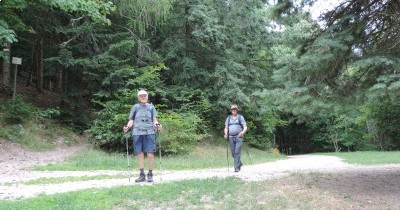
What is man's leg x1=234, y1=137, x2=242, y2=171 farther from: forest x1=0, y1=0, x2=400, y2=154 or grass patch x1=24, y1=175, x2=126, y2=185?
grass patch x1=24, y1=175, x2=126, y2=185

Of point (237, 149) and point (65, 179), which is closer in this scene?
point (65, 179)

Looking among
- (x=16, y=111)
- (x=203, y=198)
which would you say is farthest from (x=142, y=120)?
(x=16, y=111)

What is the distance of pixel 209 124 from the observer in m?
24.3

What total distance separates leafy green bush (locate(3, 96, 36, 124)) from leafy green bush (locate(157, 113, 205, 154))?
Result: 18.0 feet

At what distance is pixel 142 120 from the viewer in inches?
363

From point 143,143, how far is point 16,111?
10.2 meters

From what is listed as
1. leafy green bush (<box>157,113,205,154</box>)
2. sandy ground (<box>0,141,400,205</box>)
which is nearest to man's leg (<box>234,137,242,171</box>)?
sandy ground (<box>0,141,400,205</box>)

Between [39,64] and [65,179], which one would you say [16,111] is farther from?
[65,179]

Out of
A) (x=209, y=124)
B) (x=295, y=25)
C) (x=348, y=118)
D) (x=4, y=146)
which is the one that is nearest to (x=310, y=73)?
(x=295, y=25)

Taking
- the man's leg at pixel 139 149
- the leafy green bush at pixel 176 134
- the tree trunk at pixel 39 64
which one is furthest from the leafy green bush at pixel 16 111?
the man's leg at pixel 139 149

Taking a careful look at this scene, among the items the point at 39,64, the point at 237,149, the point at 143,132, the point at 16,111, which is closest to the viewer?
the point at 143,132

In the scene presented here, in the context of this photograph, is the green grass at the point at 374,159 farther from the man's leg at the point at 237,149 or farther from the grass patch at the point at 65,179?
the grass patch at the point at 65,179

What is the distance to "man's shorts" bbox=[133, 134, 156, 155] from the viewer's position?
918 cm

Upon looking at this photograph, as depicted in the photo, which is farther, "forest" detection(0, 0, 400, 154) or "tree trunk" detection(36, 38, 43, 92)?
"tree trunk" detection(36, 38, 43, 92)
